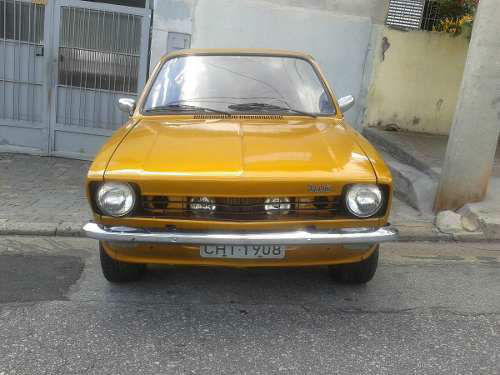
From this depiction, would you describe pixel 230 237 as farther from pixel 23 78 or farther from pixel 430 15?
pixel 430 15

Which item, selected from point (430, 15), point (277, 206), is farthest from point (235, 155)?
point (430, 15)

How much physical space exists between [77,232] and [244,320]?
225cm

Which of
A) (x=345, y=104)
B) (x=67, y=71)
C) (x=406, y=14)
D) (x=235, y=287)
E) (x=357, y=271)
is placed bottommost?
(x=235, y=287)

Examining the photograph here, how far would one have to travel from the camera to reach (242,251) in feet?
10.8

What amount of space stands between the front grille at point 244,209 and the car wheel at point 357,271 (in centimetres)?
69

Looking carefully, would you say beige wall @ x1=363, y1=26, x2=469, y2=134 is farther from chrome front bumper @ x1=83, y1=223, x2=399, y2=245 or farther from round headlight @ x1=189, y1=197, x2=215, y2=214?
round headlight @ x1=189, y1=197, x2=215, y2=214

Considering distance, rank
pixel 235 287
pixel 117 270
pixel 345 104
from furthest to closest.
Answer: pixel 345 104 < pixel 235 287 < pixel 117 270

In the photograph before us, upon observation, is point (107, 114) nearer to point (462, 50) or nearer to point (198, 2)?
point (198, 2)

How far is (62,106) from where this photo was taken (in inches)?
310

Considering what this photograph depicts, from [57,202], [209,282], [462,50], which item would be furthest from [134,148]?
[462,50]

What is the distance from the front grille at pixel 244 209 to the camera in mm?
3246

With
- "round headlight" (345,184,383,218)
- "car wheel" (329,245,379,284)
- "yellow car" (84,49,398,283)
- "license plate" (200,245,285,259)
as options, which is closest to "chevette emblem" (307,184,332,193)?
"yellow car" (84,49,398,283)

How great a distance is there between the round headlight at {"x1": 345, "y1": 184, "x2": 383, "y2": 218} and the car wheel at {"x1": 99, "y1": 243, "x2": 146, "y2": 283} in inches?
61.7

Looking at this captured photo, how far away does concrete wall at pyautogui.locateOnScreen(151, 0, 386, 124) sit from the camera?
768 centimetres
